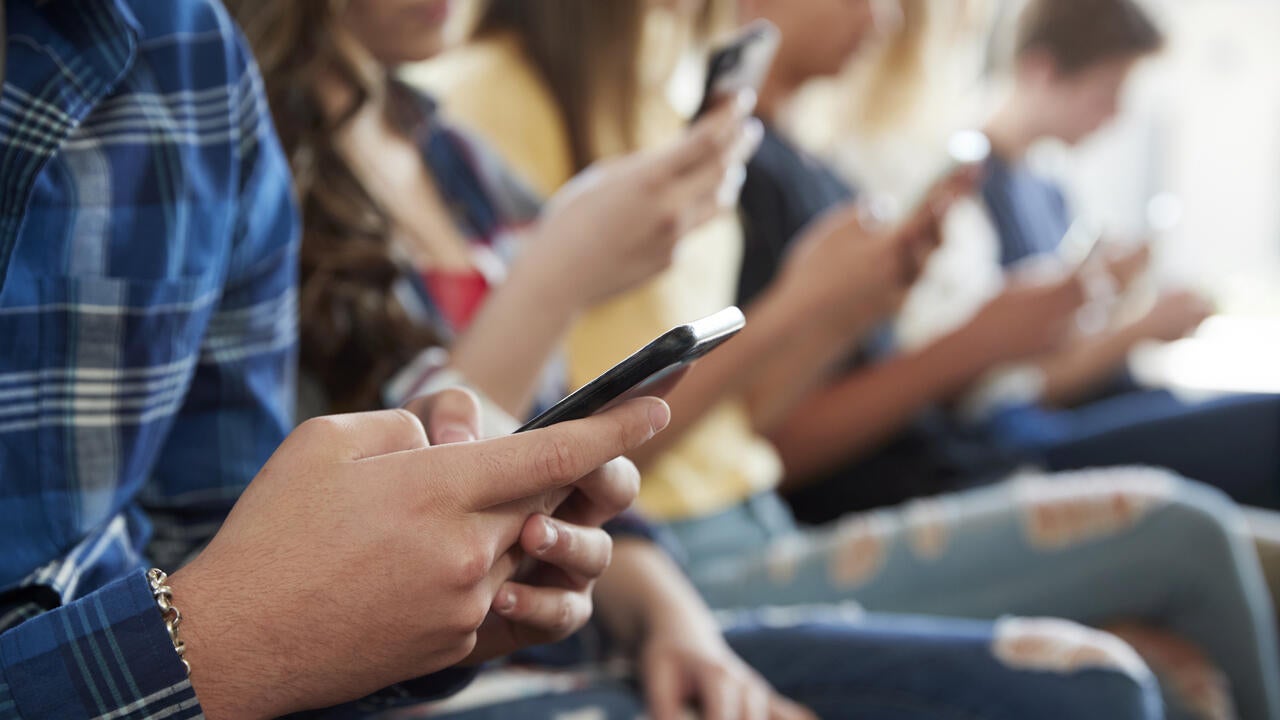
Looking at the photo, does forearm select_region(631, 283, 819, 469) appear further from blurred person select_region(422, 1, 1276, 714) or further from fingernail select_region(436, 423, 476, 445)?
fingernail select_region(436, 423, 476, 445)

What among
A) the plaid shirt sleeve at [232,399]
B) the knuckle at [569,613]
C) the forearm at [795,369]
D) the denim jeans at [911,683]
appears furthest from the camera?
the forearm at [795,369]

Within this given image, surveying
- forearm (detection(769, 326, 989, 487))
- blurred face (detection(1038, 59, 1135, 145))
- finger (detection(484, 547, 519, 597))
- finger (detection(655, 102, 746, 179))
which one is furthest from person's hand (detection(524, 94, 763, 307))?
blurred face (detection(1038, 59, 1135, 145))

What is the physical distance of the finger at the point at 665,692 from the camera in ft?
2.30

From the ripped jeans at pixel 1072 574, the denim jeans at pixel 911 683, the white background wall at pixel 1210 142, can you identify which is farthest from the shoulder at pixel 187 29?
the white background wall at pixel 1210 142

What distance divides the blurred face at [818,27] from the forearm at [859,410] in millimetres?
381

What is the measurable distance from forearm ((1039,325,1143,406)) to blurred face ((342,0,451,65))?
1.36 meters

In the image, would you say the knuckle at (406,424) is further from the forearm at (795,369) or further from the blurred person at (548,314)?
the forearm at (795,369)

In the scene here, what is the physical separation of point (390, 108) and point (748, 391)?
0.51 m

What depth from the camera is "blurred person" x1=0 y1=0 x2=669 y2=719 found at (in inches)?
14.8

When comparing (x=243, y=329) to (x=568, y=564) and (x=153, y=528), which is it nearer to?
(x=153, y=528)

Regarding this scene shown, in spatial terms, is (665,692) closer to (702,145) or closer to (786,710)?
(786,710)

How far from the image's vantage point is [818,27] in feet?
4.13

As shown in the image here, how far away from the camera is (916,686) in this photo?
2.36 feet

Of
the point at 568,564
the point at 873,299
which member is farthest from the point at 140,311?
the point at 873,299
